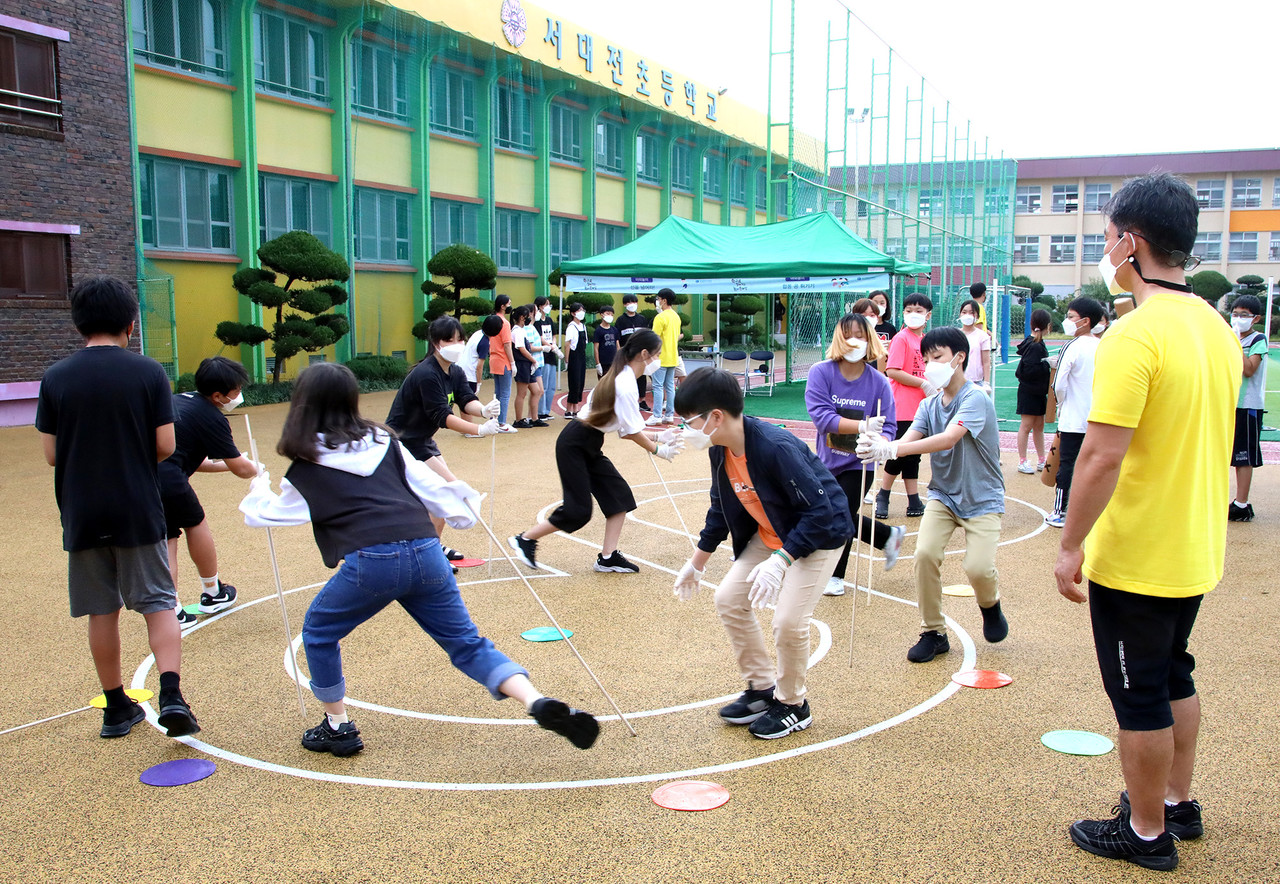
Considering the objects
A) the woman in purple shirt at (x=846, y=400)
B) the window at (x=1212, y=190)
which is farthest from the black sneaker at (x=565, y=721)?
the window at (x=1212, y=190)

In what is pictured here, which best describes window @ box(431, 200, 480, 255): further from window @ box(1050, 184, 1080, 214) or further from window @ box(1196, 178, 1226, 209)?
window @ box(1196, 178, 1226, 209)

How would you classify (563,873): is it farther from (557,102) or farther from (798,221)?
(557,102)

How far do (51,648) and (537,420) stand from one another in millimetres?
10529

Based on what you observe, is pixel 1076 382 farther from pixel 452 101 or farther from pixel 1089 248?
pixel 1089 248

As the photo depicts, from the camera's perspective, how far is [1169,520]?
3.06 metres

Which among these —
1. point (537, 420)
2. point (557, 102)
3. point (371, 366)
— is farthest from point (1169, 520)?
point (557, 102)

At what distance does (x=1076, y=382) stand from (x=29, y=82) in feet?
49.0

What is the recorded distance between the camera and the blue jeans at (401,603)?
12.4 ft

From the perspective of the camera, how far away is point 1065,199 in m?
55.9

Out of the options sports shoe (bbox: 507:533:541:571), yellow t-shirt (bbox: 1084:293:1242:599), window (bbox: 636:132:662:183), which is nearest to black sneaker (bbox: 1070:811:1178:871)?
yellow t-shirt (bbox: 1084:293:1242:599)

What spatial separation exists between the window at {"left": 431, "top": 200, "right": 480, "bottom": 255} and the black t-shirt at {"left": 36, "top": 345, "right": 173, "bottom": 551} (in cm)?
1974

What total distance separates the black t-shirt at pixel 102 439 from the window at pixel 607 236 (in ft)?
84.7

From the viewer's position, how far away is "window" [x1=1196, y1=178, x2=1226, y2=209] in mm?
54094

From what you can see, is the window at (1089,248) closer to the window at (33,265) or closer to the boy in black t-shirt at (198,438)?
the window at (33,265)
